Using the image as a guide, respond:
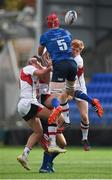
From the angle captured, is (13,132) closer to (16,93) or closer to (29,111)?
(16,93)

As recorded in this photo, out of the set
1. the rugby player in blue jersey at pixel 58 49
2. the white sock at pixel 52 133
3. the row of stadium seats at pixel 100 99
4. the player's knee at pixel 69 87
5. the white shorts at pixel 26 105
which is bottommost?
the row of stadium seats at pixel 100 99

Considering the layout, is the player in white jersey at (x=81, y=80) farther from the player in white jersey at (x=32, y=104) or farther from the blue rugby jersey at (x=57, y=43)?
the player in white jersey at (x=32, y=104)

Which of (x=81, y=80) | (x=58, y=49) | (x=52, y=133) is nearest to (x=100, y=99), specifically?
(x=81, y=80)

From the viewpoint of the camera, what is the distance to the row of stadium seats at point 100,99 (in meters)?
29.0

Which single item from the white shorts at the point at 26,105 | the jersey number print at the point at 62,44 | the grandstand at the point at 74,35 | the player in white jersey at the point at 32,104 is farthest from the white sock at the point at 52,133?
the grandstand at the point at 74,35

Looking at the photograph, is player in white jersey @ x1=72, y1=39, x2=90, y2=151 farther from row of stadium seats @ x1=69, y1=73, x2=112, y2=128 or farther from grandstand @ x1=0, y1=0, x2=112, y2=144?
grandstand @ x1=0, y1=0, x2=112, y2=144

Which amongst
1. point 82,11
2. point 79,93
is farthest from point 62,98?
point 82,11

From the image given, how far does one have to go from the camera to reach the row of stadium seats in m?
29.0

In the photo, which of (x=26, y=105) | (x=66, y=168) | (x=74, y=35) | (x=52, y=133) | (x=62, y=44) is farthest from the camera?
(x=74, y=35)

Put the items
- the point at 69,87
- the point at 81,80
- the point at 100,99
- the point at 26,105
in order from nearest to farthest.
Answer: the point at 26,105 → the point at 69,87 → the point at 81,80 → the point at 100,99

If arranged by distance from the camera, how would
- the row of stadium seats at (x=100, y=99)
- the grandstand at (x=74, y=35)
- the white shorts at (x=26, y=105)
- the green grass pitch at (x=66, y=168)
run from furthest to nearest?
the grandstand at (x=74, y=35)
the row of stadium seats at (x=100, y=99)
the white shorts at (x=26, y=105)
the green grass pitch at (x=66, y=168)

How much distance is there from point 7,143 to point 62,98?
13.0 meters

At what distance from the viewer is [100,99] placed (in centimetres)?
2991

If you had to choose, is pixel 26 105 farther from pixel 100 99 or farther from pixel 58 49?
pixel 100 99
